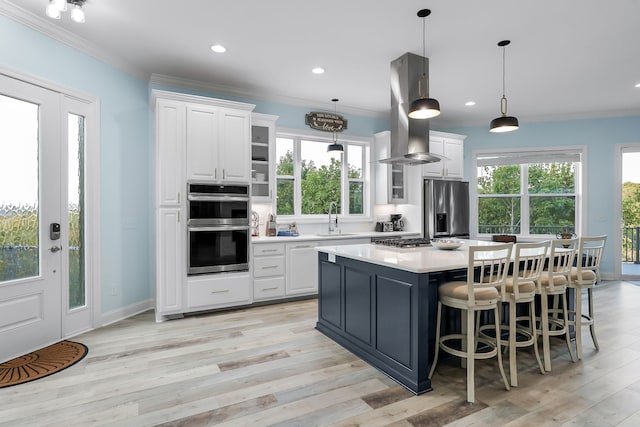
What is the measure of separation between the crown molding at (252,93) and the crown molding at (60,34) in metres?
0.35

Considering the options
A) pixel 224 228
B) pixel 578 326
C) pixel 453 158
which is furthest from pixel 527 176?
pixel 224 228

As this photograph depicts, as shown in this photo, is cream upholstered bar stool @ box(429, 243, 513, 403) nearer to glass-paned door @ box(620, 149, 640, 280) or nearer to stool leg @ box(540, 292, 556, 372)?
stool leg @ box(540, 292, 556, 372)

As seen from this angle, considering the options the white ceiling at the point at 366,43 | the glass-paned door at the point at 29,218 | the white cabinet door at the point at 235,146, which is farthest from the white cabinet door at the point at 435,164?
the glass-paned door at the point at 29,218

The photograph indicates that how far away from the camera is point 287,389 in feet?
8.01

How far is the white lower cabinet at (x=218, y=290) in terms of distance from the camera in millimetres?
4055

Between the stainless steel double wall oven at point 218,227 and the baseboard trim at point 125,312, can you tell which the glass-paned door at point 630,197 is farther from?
the baseboard trim at point 125,312

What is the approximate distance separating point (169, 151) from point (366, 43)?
247 centimetres

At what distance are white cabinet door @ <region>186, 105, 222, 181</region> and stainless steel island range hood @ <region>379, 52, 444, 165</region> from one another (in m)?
2.01

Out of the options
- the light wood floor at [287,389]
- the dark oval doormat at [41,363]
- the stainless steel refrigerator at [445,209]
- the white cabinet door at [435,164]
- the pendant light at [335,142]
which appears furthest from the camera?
the white cabinet door at [435,164]

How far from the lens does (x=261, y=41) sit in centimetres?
360

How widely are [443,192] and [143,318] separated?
4.81m

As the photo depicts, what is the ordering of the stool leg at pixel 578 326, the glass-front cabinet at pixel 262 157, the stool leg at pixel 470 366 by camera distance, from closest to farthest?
the stool leg at pixel 470 366 < the stool leg at pixel 578 326 < the glass-front cabinet at pixel 262 157

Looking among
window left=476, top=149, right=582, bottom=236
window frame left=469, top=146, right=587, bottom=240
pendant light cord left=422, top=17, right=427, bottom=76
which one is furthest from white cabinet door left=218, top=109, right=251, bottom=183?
window left=476, top=149, right=582, bottom=236

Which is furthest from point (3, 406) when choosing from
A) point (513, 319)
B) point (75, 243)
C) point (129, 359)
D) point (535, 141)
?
point (535, 141)
